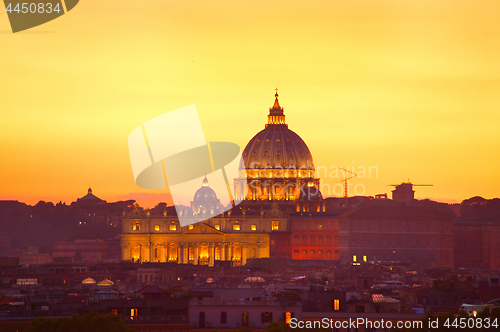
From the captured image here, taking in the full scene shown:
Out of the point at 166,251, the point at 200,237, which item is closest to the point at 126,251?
the point at 166,251

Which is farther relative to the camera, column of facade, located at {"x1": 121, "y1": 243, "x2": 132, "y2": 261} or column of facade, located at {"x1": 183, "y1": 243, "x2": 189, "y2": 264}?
column of facade, located at {"x1": 121, "y1": 243, "x2": 132, "y2": 261}

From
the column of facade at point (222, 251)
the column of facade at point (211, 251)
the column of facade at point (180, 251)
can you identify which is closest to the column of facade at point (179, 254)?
the column of facade at point (180, 251)

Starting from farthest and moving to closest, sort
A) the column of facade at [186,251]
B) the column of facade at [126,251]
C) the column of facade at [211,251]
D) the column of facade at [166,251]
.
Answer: the column of facade at [166,251]
the column of facade at [126,251]
the column of facade at [186,251]
the column of facade at [211,251]

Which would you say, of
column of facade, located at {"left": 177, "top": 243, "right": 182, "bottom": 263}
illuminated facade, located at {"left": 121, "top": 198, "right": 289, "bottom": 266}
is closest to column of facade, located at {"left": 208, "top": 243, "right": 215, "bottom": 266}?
illuminated facade, located at {"left": 121, "top": 198, "right": 289, "bottom": 266}

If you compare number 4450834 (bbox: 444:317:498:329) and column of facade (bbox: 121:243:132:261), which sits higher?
column of facade (bbox: 121:243:132:261)

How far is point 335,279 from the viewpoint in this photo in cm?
10831

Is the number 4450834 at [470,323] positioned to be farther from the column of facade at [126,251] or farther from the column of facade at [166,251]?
the column of facade at [126,251]

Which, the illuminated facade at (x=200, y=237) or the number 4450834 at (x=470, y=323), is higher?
the illuminated facade at (x=200, y=237)

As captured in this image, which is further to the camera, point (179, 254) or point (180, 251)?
point (180, 251)

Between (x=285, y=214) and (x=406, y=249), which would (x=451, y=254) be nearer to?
(x=406, y=249)

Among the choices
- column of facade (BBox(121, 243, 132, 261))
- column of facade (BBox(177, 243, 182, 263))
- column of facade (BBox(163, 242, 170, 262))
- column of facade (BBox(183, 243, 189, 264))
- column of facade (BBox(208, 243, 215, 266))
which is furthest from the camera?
column of facade (BBox(163, 242, 170, 262))

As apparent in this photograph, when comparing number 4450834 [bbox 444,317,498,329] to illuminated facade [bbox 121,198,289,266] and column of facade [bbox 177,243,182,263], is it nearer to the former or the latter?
illuminated facade [bbox 121,198,289,266]

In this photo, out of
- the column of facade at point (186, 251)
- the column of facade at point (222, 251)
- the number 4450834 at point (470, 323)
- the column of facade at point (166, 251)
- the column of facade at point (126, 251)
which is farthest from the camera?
the column of facade at point (166, 251)

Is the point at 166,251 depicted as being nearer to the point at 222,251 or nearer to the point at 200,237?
the point at 200,237
